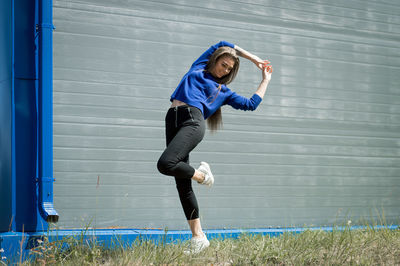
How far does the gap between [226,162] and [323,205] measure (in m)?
1.49

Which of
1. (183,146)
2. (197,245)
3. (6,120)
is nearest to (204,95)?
(183,146)

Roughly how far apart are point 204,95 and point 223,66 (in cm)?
30

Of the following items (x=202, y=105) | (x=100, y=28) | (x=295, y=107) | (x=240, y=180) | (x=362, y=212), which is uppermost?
(x=100, y=28)

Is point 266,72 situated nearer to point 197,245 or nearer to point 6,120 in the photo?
point 197,245

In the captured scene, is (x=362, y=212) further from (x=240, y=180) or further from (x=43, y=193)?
(x=43, y=193)

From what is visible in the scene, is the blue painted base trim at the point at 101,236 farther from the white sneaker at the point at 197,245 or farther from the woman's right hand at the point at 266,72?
the woman's right hand at the point at 266,72

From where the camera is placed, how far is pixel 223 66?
4.08 meters

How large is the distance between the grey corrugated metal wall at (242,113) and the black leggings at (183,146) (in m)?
1.49

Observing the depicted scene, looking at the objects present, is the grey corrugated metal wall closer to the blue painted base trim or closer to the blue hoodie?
the blue painted base trim

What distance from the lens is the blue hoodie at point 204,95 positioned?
13.0ft

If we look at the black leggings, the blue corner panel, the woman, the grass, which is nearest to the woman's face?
the woman

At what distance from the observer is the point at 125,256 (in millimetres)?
3771

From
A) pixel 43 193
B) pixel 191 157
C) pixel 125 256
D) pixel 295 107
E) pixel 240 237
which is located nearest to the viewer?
pixel 125 256

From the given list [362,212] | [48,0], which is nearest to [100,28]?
[48,0]
